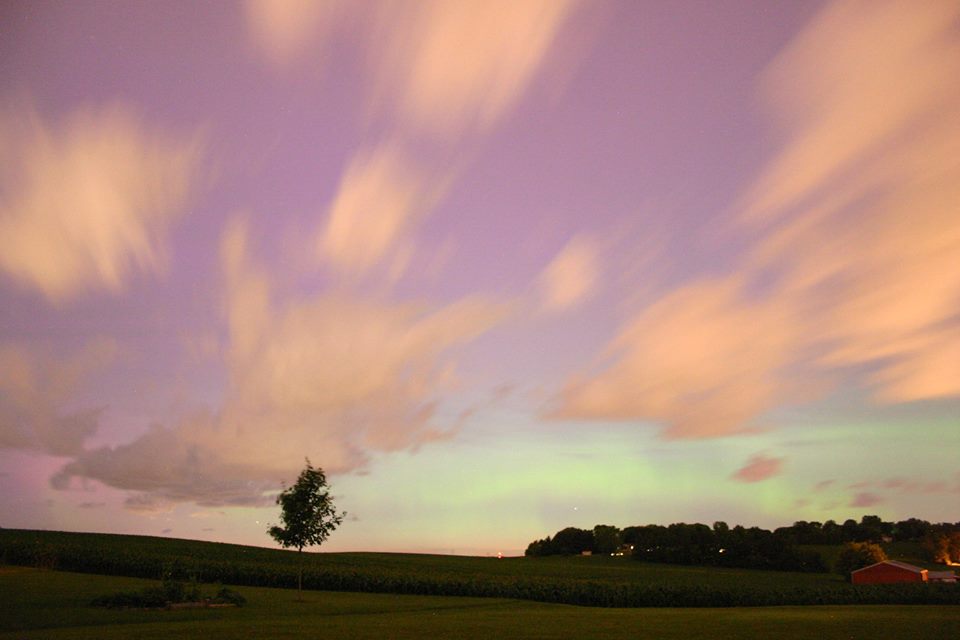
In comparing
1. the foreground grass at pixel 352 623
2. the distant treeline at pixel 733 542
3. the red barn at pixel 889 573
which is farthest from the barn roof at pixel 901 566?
the foreground grass at pixel 352 623

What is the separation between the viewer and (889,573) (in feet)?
298

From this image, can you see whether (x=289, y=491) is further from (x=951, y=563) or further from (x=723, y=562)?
(x=951, y=563)

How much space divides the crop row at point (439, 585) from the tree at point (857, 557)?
30.5 meters

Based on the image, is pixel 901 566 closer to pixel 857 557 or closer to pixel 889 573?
pixel 889 573

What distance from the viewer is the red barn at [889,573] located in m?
87.4

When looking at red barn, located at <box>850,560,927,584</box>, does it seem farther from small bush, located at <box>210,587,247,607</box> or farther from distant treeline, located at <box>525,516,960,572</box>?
small bush, located at <box>210,587,247,607</box>

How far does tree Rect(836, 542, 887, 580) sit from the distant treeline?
58.0ft

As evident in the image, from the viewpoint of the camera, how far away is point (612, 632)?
1217 inches

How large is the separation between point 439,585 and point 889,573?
59.0 m

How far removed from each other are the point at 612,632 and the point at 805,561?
349 ft

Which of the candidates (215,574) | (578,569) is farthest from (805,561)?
(215,574)

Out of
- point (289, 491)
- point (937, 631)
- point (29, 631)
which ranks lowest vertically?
point (937, 631)

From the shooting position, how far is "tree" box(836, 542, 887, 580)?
99312 millimetres

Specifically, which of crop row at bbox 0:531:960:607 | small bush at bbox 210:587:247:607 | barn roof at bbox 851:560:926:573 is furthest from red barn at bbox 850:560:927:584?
small bush at bbox 210:587:247:607
